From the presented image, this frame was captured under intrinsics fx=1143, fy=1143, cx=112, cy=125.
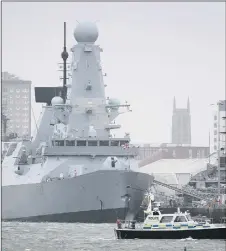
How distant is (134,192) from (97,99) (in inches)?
372

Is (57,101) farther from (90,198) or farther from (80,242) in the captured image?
(80,242)

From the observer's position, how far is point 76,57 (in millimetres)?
91875

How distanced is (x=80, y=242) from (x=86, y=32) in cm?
2977

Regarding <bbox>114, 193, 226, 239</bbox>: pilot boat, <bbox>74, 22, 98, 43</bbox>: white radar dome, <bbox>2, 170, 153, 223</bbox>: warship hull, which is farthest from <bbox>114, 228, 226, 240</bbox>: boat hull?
<bbox>74, 22, 98, 43</bbox>: white radar dome

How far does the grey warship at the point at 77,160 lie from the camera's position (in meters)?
83.0

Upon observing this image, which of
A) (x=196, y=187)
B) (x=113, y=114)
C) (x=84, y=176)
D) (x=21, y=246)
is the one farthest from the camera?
(x=196, y=187)

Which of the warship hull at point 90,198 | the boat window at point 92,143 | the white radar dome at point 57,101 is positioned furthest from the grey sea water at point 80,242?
the white radar dome at point 57,101

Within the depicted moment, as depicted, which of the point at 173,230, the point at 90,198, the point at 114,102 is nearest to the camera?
the point at 173,230

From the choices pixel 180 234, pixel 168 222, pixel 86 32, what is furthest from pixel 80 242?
pixel 86 32

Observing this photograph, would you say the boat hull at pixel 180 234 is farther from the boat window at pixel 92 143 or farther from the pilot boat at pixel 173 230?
the boat window at pixel 92 143

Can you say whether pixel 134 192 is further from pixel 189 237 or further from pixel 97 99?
pixel 189 237

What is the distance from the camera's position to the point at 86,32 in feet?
297

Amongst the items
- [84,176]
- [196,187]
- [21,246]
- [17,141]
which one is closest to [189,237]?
[21,246]

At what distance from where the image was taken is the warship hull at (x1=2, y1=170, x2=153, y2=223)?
82750 millimetres
